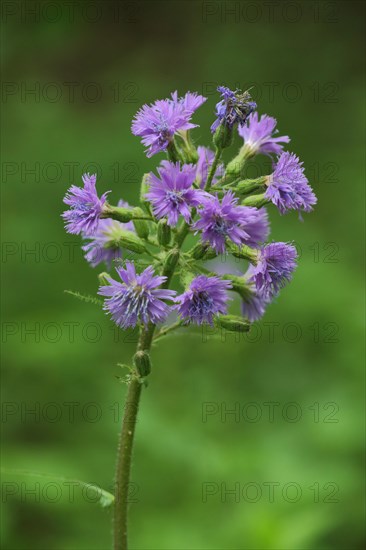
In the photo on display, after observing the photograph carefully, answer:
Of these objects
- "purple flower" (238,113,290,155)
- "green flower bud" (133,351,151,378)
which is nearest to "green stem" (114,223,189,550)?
"green flower bud" (133,351,151,378)

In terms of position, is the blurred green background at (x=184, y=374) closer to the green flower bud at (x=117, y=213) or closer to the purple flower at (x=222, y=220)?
the green flower bud at (x=117, y=213)

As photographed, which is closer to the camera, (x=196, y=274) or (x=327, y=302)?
(x=196, y=274)

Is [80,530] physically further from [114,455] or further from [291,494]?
[291,494]

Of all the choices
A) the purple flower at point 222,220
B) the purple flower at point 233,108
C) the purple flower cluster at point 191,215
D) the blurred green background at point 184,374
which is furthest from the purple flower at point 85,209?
the blurred green background at point 184,374

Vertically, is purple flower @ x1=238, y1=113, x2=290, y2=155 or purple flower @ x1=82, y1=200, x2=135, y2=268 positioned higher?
purple flower @ x1=238, y1=113, x2=290, y2=155

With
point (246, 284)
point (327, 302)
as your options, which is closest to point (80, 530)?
point (246, 284)

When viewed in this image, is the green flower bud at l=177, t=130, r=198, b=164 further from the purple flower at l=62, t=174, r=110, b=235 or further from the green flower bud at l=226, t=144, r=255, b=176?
the purple flower at l=62, t=174, r=110, b=235
